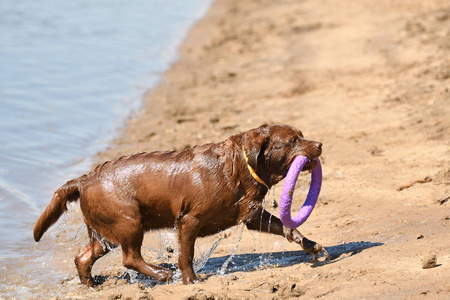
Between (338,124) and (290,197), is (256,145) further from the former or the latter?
(338,124)

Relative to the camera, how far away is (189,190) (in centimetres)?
600

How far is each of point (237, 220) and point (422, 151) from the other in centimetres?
379

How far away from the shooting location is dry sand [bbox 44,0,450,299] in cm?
570

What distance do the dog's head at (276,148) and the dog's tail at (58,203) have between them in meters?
1.65

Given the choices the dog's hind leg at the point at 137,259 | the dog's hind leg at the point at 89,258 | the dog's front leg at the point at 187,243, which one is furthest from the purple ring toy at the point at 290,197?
the dog's hind leg at the point at 89,258

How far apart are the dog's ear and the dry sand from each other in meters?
1.02

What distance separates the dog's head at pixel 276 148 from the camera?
237 inches

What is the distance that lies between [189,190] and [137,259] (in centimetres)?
81

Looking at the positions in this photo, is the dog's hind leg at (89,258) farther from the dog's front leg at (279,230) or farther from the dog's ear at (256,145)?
the dog's ear at (256,145)

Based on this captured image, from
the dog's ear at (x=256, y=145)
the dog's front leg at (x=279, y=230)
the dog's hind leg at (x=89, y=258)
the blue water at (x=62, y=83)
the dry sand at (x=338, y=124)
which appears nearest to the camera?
the dry sand at (x=338, y=124)

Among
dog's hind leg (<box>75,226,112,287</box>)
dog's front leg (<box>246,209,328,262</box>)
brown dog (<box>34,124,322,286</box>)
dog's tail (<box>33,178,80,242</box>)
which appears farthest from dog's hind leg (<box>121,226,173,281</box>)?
dog's front leg (<box>246,209,328,262</box>)

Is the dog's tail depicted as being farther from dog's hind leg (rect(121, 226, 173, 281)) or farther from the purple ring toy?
the purple ring toy

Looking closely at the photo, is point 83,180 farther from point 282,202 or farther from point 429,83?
point 429,83

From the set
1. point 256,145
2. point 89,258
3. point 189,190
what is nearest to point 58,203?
point 89,258
